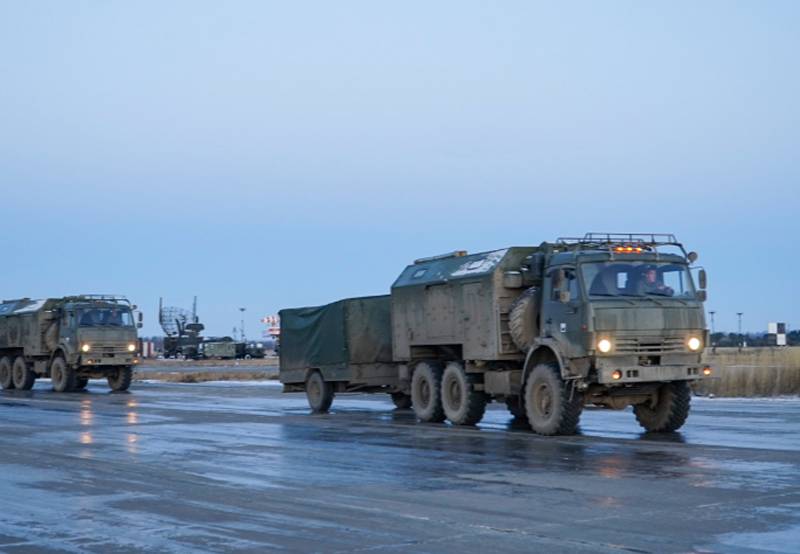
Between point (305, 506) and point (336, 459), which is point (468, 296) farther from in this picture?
point (305, 506)

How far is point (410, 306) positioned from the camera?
25.3 meters

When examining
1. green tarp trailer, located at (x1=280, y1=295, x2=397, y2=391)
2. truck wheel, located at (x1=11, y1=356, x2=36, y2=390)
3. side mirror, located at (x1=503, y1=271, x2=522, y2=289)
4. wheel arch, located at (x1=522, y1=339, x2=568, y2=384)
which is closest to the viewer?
wheel arch, located at (x1=522, y1=339, x2=568, y2=384)

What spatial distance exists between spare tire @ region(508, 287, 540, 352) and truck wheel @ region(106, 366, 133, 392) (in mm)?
23319

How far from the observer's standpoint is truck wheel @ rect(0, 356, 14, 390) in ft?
153

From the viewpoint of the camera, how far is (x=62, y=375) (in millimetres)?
42625

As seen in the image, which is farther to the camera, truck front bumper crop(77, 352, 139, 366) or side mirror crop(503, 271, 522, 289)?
truck front bumper crop(77, 352, 139, 366)

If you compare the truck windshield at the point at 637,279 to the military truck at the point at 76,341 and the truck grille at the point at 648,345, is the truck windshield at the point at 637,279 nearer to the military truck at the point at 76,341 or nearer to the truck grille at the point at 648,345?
the truck grille at the point at 648,345

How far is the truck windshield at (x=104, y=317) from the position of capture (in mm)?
42000

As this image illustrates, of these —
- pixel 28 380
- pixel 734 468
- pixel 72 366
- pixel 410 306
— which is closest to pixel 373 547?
pixel 734 468

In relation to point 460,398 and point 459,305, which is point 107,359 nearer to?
point 460,398

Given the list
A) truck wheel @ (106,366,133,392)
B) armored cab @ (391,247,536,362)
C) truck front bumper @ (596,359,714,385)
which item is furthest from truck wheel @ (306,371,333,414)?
truck wheel @ (106,366,133,392)

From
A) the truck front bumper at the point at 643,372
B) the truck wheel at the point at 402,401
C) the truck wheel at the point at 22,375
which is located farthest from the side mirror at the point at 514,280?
the truck wheel at the point at 22,375

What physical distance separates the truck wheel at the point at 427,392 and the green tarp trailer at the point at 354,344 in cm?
235

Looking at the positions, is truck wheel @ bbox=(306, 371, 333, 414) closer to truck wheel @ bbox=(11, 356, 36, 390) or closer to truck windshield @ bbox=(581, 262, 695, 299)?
truck windshield @ bbox=(581, 262, 695, 299)
